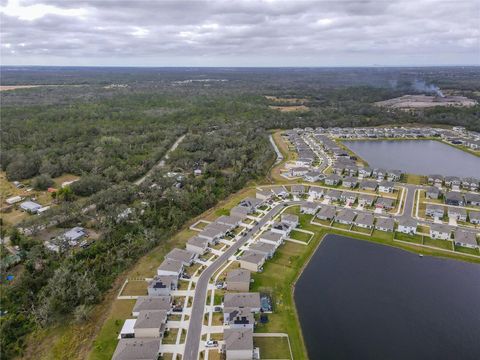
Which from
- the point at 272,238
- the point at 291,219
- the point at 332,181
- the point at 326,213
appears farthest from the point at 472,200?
the point at 272,238

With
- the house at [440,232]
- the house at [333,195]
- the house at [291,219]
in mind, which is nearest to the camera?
the house at [440,232]

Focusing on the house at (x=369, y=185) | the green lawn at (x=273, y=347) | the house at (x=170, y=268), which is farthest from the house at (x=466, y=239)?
the house at (x=170, y=268)

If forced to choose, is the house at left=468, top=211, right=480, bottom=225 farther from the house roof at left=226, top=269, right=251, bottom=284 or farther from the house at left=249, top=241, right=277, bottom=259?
the house roof at left=226, top=269, right=251, bottom=284

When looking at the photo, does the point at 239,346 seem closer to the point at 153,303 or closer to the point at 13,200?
the point at 153,303

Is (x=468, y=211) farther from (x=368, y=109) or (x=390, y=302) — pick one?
(x=368, y=109)

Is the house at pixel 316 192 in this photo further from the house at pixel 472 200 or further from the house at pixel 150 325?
the house at pixel 150 325

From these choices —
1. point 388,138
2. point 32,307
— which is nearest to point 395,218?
point 32,307
